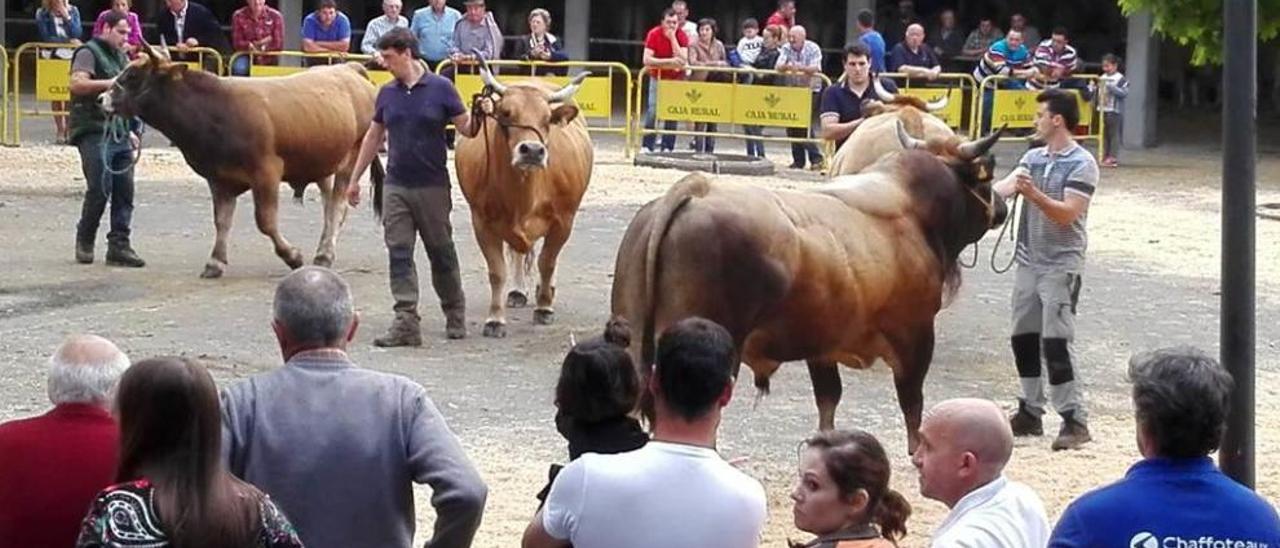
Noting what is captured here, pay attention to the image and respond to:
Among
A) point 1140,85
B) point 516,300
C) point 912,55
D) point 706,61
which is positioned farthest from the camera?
point 1140,85

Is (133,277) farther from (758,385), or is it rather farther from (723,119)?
(723,119)

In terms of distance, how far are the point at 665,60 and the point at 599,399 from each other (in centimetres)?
2012

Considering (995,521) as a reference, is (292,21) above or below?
above

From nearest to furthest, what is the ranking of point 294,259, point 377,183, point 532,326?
point 532,326, point 294,259, point 377,183

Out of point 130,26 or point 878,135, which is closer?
point 878,135

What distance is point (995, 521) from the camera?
4.54 meters

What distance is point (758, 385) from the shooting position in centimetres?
917

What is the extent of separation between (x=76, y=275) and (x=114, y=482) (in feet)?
34.3

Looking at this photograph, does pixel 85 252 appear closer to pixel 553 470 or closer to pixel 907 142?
pixel 907 142

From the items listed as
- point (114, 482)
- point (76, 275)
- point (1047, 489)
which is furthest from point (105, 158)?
point (114, 482)

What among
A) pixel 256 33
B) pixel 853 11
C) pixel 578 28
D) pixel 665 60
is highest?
pixel 853 11

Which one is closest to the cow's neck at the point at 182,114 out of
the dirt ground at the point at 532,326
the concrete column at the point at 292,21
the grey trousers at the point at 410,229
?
the dirt ground at the point at 532,326

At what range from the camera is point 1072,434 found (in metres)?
9.82

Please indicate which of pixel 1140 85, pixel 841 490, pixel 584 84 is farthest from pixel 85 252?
pixel 1140 85
